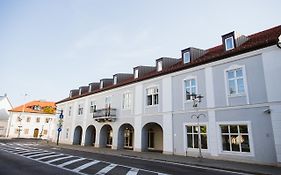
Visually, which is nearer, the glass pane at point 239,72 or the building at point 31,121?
the glass pane at point 239,72

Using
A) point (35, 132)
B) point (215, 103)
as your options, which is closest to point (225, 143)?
point (215, 103)

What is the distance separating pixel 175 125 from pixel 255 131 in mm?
6743

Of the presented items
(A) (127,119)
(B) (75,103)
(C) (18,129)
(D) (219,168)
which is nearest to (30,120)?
(C) (18,129)

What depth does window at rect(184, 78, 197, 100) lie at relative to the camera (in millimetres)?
18295

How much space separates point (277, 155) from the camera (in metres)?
12.6

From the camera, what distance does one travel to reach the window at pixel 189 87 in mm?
18295

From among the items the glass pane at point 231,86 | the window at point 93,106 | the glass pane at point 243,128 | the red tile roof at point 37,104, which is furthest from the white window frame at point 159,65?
the red tile roof at point 37,104

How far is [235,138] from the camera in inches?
A: 593

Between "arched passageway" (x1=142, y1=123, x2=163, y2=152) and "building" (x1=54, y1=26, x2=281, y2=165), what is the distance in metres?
0.11

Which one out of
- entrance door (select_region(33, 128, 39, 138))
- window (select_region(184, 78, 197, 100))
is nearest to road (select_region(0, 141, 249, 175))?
window (select_region(184, 78, 197, 100))

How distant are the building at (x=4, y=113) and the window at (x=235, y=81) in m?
62.4

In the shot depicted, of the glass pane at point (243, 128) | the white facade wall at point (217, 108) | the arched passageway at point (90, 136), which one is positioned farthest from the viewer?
the arched passageway at point (90, 136)

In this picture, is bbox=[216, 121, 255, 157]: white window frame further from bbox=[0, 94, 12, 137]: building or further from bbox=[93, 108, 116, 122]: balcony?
bbox=[0, 94, 12, 137]: building

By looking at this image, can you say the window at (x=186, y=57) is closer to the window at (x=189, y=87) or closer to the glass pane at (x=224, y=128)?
→ the window at (x=189, y=87)
